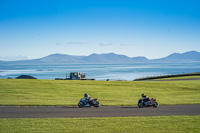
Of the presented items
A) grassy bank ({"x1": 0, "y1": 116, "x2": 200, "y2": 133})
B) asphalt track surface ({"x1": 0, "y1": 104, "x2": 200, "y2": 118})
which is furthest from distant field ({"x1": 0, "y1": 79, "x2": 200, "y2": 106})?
grassy bank ({"x1": 0, "y1": 116, "x2": 200, "y2": 133})

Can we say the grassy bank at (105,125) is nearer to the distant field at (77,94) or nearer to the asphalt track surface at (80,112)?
the asphalt track surface at (80,112)

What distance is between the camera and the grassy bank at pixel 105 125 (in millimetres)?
11320

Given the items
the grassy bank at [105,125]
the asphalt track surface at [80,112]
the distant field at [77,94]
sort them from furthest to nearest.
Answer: the distant field at [77,94] < the asphalt track surface at [80,112] < the grassy bank at [105,125]

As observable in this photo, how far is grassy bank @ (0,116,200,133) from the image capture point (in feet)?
37.1

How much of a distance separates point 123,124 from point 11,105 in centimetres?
1188

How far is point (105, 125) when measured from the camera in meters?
12.3

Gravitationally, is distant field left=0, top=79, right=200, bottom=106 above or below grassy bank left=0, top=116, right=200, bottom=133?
above

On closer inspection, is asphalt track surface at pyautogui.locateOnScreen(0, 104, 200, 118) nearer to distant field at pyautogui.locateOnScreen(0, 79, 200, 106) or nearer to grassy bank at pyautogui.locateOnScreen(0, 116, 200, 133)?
grassy bank at pyautogui.locateOnScreen(0, 116, 200, 133)

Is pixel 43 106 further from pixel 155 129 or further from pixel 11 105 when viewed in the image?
pixel 155 129

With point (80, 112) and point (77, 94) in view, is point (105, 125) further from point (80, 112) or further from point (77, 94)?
point (77, 94)

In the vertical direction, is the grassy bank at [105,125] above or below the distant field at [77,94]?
below

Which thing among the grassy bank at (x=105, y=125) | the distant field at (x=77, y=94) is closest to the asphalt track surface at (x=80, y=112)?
the grassy bank at (x=105, y=125)

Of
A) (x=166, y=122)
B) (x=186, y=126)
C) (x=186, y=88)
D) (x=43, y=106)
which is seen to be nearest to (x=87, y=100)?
(x=43, y=106)

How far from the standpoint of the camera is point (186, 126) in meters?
12.1
